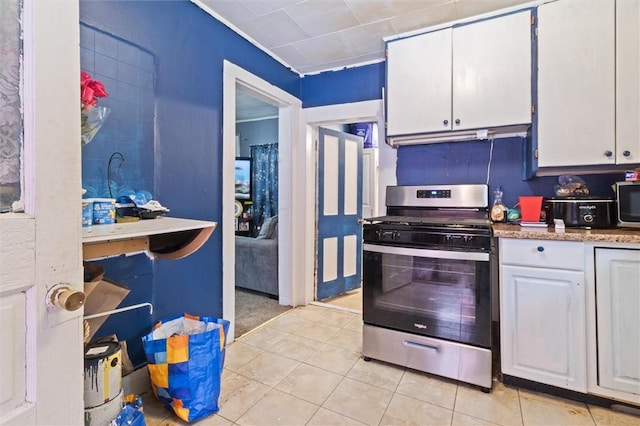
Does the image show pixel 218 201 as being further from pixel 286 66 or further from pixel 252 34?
pixel 286 66

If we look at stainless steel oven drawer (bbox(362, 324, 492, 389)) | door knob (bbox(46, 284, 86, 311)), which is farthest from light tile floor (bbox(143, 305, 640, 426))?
door knob (bbox(46, 284, 86, 311))

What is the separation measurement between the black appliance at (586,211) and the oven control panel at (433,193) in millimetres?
703

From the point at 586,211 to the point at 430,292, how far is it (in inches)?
40.5

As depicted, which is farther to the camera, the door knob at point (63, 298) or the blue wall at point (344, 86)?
the blue wall at point (344, 86)

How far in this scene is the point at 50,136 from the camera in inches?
24.8

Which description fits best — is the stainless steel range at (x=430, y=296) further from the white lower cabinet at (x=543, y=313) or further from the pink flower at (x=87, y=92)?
the pink flower at (x=87, y=92)

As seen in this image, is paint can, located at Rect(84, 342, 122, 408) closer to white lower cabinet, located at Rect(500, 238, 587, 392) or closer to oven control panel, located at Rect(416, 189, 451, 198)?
white lower cabinet, located at Rect(500, 238, 587, 392)

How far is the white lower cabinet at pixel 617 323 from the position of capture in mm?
1498

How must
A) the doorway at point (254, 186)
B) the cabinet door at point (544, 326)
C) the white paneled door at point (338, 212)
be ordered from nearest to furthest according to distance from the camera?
the cabinet door at point (544, 326) < the white paneled door at point (338, 212) < the doorway at point (254, 186)

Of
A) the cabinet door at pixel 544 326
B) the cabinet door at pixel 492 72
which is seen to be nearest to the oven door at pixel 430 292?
the cabinet door at pixel 544 326

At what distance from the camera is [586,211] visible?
178 cm

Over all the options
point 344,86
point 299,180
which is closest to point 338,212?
point 299,180

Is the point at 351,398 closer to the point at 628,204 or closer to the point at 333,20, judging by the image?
the point at 628,204

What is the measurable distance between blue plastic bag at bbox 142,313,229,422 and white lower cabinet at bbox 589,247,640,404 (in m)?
1.96
